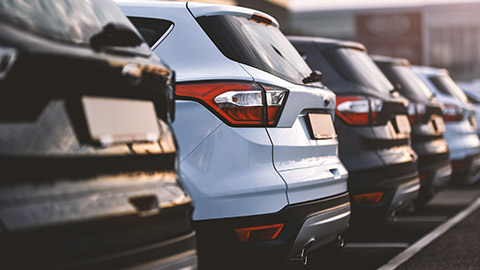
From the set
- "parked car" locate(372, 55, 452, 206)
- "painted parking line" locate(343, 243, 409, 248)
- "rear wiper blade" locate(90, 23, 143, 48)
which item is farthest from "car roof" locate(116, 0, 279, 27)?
"parked car" locate(372, 55, 452, 206)

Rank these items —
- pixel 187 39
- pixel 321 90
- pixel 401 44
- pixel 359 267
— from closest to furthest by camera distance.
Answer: pixel 187 39 → pixel 321 90 → pixel 359 267 → pixel 401 44

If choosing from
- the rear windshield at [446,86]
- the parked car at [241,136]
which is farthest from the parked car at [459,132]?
the parked car at [241,136]

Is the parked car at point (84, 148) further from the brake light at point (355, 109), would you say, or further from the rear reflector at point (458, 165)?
the rear reflector at point (458, 165)

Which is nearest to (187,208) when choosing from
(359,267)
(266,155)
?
(266,155)

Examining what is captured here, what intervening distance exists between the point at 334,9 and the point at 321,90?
79828 mm

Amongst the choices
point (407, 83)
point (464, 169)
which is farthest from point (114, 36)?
point (464, 169)

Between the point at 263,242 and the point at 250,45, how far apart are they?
44.8 inches

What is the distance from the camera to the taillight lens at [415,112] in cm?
840

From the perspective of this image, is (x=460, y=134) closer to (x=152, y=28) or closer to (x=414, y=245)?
(x=414, y=245)

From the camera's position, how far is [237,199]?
14.6ft

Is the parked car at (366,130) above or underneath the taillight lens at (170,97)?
underneath

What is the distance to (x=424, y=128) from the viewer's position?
8.84 metres

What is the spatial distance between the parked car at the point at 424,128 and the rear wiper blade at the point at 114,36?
5395 mm

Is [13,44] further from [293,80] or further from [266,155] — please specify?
[293,80]
